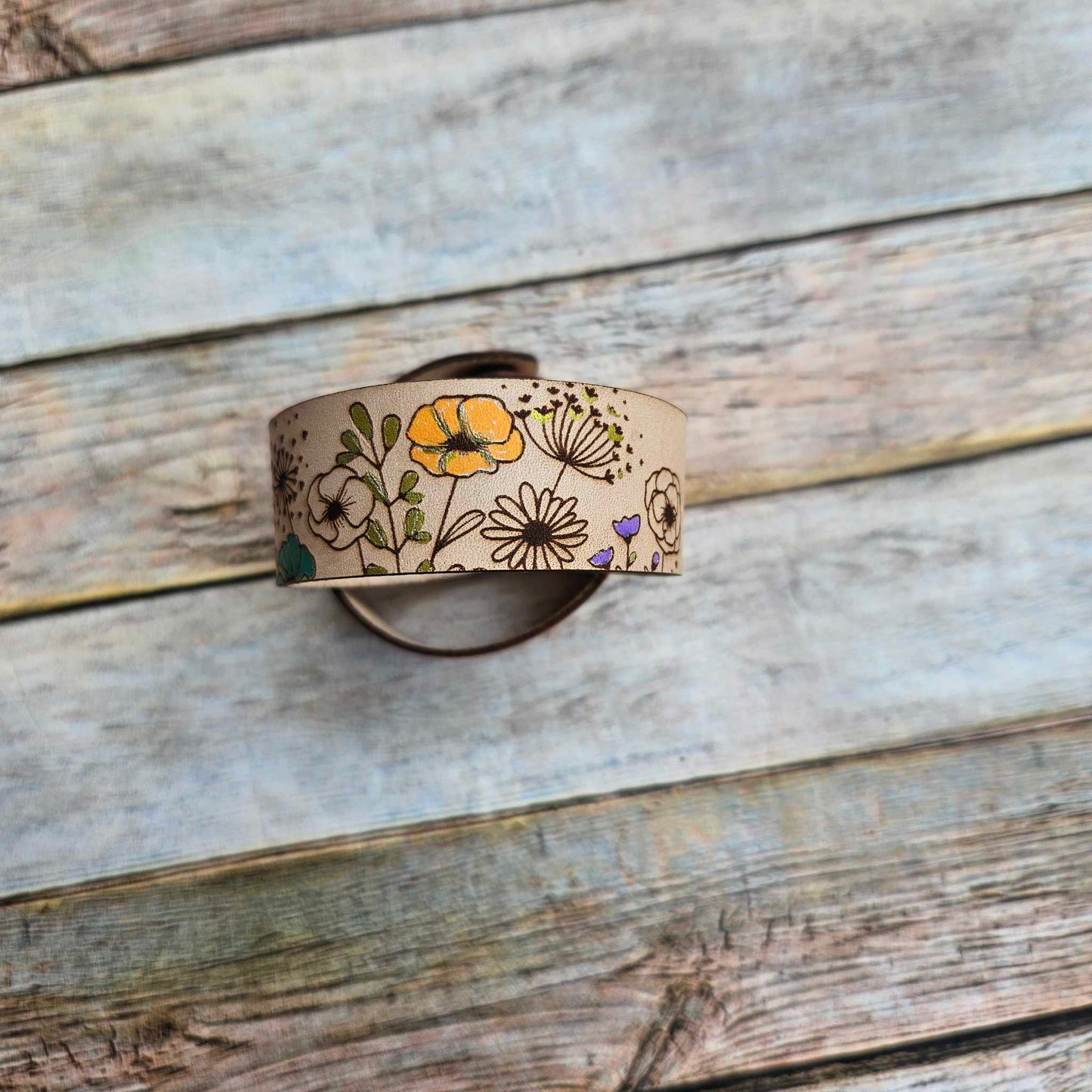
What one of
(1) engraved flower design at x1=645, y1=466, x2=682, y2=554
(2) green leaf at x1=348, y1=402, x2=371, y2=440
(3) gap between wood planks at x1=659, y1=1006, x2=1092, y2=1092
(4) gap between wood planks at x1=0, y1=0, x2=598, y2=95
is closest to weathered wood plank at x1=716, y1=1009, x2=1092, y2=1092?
(3) gap between wood planks at x1=659, y1=1006, x2=1092, y2=1092

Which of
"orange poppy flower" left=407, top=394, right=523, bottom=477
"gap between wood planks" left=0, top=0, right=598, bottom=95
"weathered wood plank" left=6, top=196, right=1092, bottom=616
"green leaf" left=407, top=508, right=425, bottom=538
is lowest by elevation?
"green leaf" left=407, top=508, right=425, bottom=538

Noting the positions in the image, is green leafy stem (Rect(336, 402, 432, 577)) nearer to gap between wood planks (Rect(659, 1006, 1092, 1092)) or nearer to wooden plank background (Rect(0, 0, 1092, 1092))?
wooden plank background (Rect(0, 0, 1092, 1092))

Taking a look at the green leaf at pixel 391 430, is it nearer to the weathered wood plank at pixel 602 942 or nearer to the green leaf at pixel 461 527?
the green leaf at pixel 461 527

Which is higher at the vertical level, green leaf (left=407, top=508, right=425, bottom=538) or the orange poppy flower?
the orange poppy flower

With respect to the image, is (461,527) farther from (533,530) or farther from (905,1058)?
(905,1058)

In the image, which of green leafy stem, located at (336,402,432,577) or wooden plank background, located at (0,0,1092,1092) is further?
wooden plank background, located at (0,0,1092,1092)

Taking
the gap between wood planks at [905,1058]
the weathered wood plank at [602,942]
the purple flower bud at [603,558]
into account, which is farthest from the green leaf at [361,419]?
the gap between wood planks at [905,1058]

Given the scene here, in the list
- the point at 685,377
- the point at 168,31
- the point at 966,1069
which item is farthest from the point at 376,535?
the point at 966,1069
